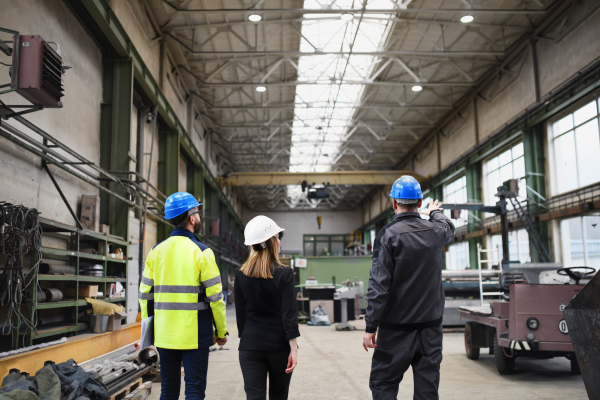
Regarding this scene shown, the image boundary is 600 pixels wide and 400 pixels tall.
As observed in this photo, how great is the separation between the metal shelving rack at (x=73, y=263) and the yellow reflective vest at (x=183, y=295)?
3.41 meters

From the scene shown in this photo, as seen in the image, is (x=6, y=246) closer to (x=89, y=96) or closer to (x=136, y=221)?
(x=89, y=96)

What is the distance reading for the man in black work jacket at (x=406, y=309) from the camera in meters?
3.19

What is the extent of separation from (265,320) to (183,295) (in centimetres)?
58

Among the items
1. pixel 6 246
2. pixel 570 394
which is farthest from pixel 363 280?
pixel 6 246

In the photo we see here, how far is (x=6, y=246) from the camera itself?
555 cm

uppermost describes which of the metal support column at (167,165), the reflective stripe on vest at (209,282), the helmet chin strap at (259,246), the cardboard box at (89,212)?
the metal support column at (167,165)

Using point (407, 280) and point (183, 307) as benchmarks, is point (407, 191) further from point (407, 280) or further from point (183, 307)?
point (183, 307)

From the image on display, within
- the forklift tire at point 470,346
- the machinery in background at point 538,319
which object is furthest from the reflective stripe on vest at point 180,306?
the forklift tire at point 470,346

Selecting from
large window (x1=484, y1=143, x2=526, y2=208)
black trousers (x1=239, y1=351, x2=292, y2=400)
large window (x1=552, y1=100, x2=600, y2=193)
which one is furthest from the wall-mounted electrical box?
large window (x1=484, y1=143, x2=526, y2=208)

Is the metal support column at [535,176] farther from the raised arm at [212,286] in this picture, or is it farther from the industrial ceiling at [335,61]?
the raised arm at [212,286]

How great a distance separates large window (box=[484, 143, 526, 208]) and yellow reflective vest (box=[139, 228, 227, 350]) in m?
15.5

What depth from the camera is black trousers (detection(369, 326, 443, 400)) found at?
10.4 feet

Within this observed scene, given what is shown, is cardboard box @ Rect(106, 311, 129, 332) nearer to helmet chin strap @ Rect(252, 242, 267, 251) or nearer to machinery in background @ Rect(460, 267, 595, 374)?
helmet chin strap @ Rect(252, 242, 267, 251)

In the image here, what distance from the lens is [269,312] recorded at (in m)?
3.12
